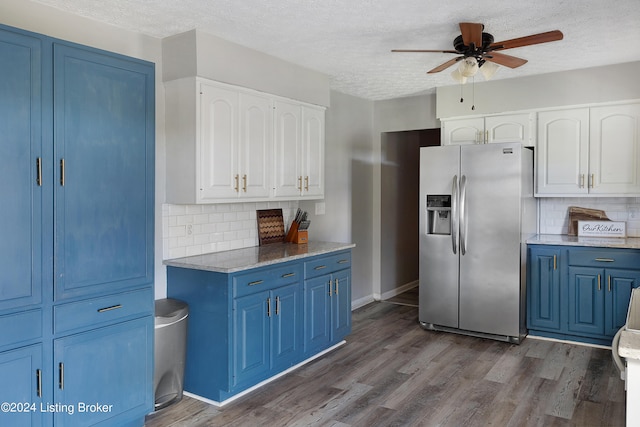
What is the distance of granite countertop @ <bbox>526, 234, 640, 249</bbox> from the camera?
4098 mm

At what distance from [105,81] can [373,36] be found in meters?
1.84

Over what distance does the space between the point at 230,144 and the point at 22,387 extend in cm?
197

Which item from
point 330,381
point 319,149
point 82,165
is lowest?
point 330,381

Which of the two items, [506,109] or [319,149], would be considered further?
[506,109]

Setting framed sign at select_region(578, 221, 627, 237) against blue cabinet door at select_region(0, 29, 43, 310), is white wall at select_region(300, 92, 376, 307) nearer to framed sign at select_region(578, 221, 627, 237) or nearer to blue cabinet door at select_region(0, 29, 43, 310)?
framed sign at select_region(578, 221, 627, 237)

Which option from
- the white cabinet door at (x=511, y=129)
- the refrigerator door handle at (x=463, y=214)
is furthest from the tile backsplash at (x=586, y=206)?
the refrigerator door handle at (x=463, y=214)

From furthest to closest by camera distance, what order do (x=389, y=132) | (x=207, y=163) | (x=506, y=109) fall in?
(x=389, y=132) → (x=506, y=109) → (x=207, y=163)

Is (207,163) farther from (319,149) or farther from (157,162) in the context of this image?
(319,149)

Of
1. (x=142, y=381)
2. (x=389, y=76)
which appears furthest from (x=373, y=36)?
(x=142, y=381)

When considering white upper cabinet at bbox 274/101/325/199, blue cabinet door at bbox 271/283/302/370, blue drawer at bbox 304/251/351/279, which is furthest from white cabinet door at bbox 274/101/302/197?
blue cabinet door at bbox 271/283/302/370

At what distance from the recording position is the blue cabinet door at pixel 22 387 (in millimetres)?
2160

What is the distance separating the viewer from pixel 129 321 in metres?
2.68

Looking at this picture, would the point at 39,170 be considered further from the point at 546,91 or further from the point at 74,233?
the point at 546,91

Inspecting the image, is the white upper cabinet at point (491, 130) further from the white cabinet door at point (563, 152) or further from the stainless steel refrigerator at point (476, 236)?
the stainless steel refrigerator at point (476, 236)
